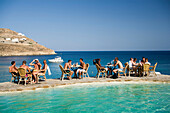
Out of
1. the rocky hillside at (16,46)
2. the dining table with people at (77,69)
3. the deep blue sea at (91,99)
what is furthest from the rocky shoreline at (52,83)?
the rocky hillside at (16,46)

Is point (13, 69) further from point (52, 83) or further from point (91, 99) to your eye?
point (91, 99)

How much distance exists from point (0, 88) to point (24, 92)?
5.06 feet

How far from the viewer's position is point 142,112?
6.80 m

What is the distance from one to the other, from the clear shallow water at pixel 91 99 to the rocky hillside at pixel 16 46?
9486 centimetres

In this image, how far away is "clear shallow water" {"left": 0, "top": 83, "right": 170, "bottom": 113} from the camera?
721 cm

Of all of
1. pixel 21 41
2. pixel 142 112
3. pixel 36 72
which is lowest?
pixel 142 112

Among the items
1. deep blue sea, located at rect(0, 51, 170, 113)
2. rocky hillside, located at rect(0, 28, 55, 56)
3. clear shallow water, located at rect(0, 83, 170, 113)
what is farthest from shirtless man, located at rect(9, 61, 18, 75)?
rocky hillside, located at rect(0, 28, 55, 56)

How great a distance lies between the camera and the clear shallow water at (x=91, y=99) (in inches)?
284

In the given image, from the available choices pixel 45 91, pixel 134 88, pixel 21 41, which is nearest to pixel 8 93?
pixel 45 91

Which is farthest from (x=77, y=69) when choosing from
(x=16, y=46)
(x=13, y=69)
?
(x=16, y=46)

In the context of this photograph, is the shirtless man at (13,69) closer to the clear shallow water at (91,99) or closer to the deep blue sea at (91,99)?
the deep blue sea at (91,99)

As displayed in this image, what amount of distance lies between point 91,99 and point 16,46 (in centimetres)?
10809

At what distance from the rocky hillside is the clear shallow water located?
9486 cm

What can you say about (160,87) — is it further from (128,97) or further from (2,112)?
(2,112)
